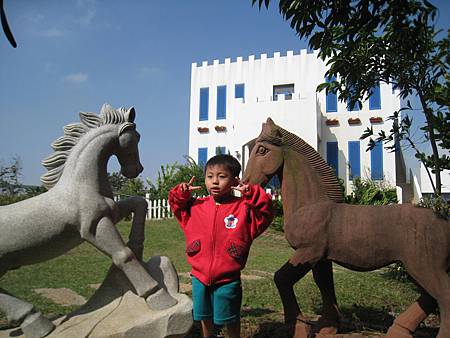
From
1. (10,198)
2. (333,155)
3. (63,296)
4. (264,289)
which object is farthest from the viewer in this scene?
(333,155)

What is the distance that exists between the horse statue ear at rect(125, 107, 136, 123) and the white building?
12.7m

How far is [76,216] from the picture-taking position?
7.93ft

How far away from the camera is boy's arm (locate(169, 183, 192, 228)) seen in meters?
2.64

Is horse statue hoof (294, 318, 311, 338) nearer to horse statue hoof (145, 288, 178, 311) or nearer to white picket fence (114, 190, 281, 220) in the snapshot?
horse statue hoof (145, 288, 178, 311)

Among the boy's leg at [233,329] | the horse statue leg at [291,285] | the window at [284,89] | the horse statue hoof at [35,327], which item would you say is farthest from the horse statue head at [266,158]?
the window at [284,89]

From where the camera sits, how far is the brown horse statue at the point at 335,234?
100 inches

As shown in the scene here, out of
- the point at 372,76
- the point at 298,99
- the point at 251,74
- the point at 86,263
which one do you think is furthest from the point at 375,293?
the point at 251,74

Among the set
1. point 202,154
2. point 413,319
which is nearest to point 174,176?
point 202,154

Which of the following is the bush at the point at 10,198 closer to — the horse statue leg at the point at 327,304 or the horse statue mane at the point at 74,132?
the horse statue mane at the point at 74,132

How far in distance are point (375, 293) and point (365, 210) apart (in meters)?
3.27

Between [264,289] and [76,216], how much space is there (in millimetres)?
3628

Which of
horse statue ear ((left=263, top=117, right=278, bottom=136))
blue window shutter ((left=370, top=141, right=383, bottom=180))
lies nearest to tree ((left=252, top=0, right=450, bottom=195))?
horse statue ear ((left=263, top=117, right=278, bottom=136))

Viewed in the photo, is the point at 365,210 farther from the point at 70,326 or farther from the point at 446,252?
the point at 70,326

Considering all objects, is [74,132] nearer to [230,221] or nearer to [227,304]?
[230,221]
